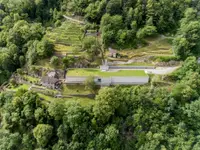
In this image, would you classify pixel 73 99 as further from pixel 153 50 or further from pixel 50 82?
pixel 153 50

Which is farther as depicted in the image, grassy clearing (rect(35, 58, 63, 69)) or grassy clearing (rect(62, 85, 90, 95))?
grassy clearing (rect(35, 58, 63, 69))


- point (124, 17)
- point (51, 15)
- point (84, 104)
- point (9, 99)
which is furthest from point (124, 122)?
point (51, 15)

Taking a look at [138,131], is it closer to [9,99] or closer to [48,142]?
[48,142]

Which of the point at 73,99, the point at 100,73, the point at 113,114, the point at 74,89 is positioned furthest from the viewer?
the point at 100,73

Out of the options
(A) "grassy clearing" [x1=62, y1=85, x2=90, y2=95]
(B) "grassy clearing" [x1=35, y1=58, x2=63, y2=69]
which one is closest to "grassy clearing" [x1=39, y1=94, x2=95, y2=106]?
(A) "grassy clearing" [x1=62, y1=85, x2=90, y2=95]

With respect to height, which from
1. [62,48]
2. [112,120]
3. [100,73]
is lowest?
[112,120]

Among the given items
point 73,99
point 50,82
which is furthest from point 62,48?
point 73,99

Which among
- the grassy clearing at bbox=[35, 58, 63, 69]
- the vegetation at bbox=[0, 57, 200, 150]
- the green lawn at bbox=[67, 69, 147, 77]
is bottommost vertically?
the vegetation at bbox=[0, 57, 200, 150]

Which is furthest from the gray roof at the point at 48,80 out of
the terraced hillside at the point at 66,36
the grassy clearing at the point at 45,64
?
the terraced hillside at the point at 66,36

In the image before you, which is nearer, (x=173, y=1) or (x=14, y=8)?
(x=173, y=1)

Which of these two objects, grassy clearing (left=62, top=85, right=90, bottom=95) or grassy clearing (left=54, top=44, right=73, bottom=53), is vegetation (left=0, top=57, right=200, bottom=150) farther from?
grassy clearing (left=54, top=44, right=73, bottom=53)

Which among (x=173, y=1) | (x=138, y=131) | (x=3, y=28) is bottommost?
(x=138, y=131)
